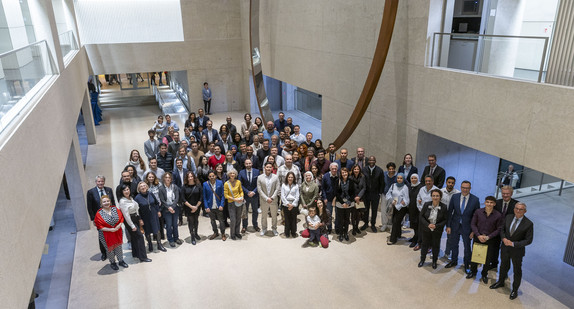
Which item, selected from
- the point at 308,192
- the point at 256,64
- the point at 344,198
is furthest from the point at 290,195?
the point at 256,64

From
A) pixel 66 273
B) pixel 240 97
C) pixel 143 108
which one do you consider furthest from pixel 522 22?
pixel 143 108

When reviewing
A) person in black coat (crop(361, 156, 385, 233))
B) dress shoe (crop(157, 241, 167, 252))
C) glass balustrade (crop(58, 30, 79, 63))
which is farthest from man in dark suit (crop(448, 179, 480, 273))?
glass balustrade (crop(58, 30, 79, 63))

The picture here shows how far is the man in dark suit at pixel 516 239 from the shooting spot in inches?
234

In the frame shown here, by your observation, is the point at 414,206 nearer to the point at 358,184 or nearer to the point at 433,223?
the point at 433,223

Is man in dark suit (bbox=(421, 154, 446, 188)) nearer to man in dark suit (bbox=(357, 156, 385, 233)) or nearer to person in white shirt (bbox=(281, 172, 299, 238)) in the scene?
man in dark suit (bbox=(357, 156, 385, 233))

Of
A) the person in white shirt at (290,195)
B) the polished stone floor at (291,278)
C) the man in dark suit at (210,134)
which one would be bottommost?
the polished stone floor at (291,278)

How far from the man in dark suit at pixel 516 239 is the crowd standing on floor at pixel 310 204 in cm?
1

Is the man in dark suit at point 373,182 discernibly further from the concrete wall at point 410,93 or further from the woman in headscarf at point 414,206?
the concrete wall at point 410,93

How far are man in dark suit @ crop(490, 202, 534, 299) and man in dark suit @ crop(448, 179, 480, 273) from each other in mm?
555

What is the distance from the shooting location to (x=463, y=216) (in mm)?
6664

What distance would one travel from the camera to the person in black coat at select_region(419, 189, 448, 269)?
22.0 ft

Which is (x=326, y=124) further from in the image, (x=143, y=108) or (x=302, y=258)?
(x=143, y=108)

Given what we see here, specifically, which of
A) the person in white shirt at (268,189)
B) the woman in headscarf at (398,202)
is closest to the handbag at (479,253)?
the woman in headscarf at (398,202)

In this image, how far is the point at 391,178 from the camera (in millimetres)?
8117
